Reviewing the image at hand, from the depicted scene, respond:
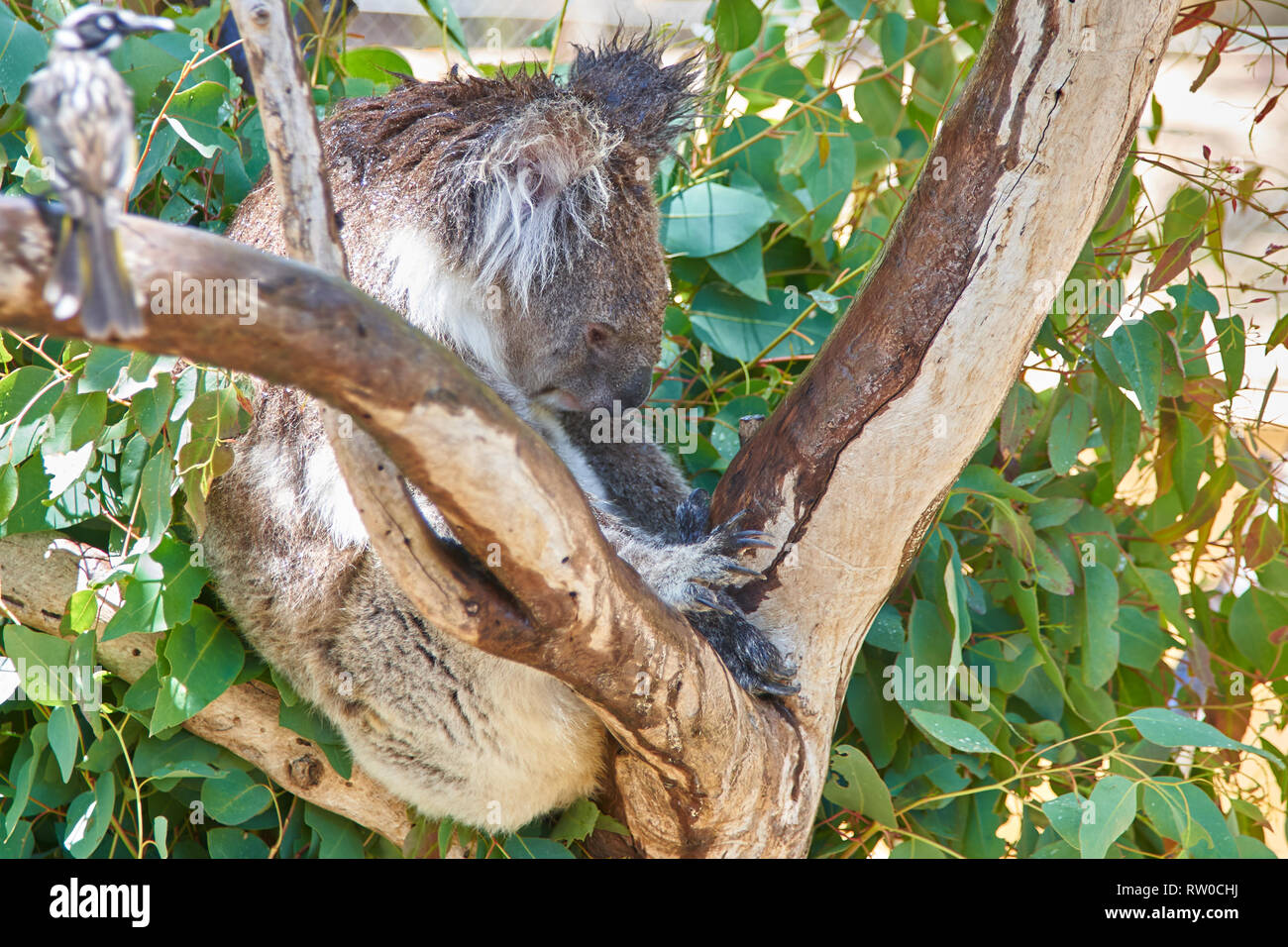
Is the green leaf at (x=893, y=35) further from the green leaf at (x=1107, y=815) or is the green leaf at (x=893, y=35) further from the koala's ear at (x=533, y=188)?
the green leaf at (x=1107, y=815)

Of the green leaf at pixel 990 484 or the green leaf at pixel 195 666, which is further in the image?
the green leaf at pixel 990 484

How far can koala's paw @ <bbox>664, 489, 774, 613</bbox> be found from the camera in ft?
5.68

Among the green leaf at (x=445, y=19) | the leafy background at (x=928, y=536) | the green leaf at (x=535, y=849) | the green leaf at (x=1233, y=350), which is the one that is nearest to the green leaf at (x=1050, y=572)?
the leafy background at (x=928, y=536)

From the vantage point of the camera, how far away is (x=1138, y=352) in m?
2.08

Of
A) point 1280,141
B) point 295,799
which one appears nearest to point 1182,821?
point 295,799

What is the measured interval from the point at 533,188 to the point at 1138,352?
4.04ft

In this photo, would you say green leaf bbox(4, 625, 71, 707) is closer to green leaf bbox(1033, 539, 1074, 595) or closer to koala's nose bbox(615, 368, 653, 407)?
koala's nose bbox(615, 368, 653, 407)

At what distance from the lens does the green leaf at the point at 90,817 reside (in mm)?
1762

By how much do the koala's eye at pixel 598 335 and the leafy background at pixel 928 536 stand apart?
17.7 inches

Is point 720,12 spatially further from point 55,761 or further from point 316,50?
point 55,761

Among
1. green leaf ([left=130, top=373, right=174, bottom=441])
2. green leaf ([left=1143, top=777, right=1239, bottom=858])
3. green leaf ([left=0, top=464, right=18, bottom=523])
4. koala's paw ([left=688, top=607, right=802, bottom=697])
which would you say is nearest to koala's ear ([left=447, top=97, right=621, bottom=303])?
green leaf ([left=130, top=373, right=174, bottom=441])

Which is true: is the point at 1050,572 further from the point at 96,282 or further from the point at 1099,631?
the point at 96,282

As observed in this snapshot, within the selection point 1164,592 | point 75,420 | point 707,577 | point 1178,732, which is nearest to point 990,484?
point 1164,592

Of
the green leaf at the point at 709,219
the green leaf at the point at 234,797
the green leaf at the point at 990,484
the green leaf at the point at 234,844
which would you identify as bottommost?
the green leaf at the point at 234,844
